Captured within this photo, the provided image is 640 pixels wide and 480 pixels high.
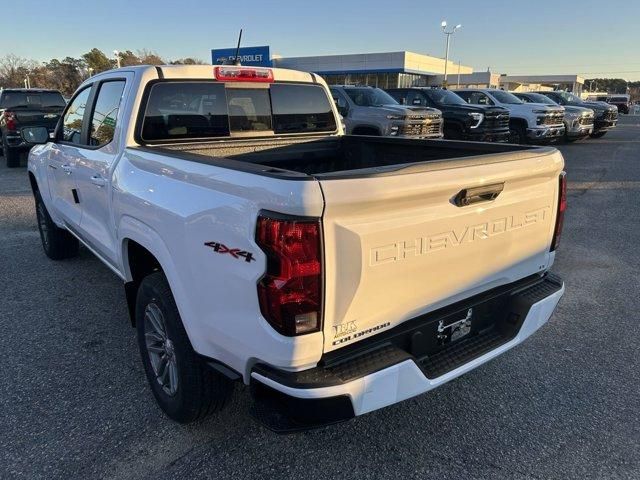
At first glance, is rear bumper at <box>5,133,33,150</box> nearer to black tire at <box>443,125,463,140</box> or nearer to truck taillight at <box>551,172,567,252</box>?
black tire at <box>443,125,463,140</box>

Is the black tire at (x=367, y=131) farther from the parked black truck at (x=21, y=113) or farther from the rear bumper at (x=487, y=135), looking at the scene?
the parked black truck at (x=21, y=113)

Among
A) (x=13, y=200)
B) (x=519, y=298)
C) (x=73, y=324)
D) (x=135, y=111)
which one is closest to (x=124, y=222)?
(x=135, y=111)

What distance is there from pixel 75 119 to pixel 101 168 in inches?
51.5

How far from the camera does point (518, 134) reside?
641 inches

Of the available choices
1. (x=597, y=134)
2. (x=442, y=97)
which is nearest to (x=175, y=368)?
(x=442, y=97)

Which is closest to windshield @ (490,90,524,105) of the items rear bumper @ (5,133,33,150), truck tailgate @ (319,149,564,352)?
rear bumper @ (5,133,33,150)

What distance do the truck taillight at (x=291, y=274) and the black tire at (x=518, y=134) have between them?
1587 centimetres

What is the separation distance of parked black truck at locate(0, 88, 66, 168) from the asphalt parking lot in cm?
999

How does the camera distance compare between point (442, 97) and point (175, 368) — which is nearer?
point (175, 368)

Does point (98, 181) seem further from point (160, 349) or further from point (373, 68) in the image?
point (373, 68)

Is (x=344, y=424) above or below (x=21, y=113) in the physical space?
below

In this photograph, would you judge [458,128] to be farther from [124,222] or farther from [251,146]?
[124,222]

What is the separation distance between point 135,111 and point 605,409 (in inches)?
138

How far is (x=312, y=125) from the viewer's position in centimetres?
448
